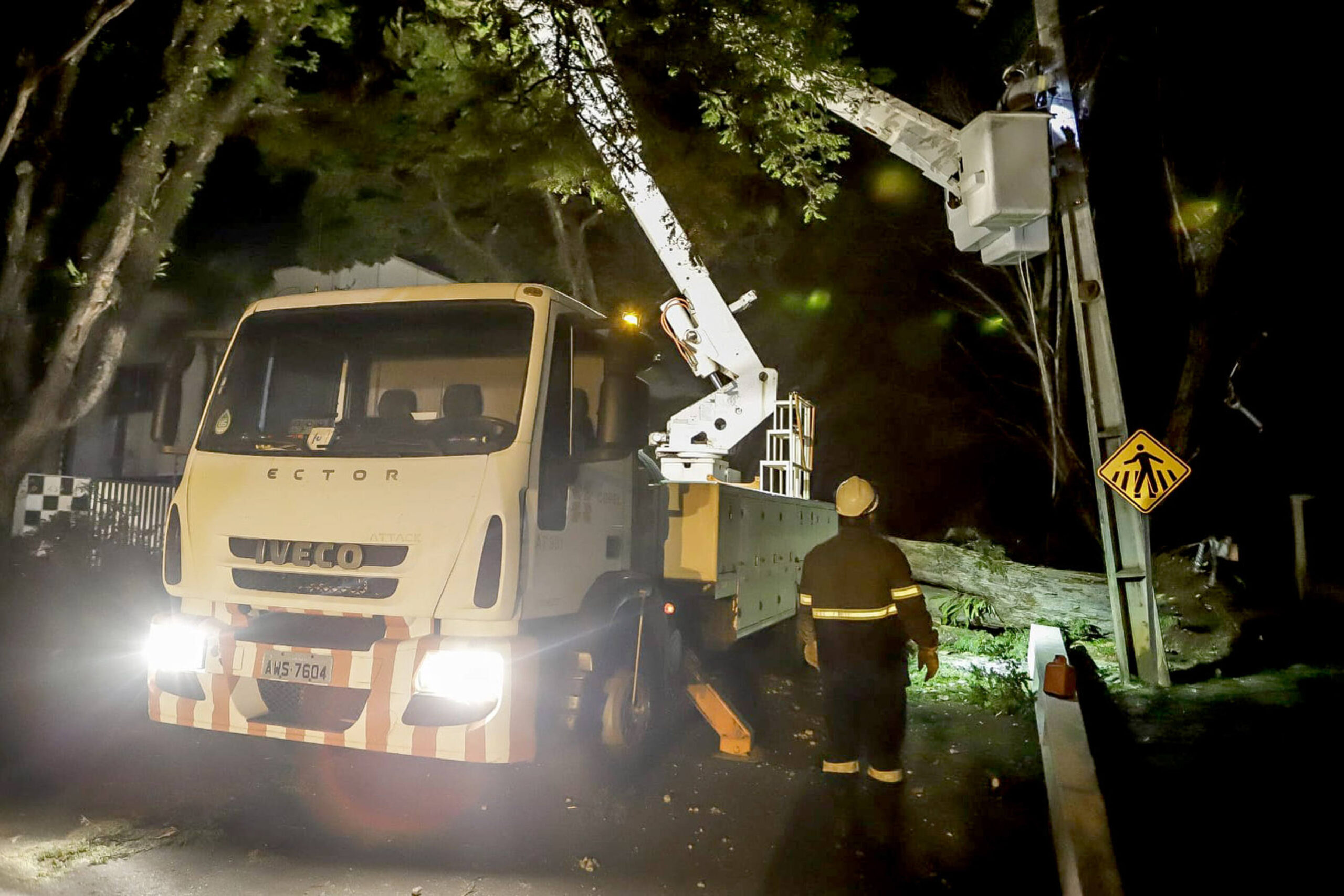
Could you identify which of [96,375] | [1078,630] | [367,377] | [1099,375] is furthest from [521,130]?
[1078,630]

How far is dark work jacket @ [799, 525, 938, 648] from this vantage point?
473cm

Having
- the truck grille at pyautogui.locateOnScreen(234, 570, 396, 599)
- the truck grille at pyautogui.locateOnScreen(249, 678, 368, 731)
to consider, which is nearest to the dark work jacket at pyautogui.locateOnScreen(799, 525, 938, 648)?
the truck grille at pyautogui.locateOnScreen(234, 570, 396, 599)

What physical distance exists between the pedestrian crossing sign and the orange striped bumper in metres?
4.85

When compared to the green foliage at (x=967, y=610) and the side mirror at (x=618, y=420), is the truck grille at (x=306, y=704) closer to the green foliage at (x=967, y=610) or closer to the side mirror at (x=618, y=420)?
the side mirror at (x=618, y=420)

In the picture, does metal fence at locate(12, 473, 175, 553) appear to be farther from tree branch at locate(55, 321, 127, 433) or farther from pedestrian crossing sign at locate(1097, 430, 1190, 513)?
pedestrian crossing sign at locate(1097, 430, 1190, 513)

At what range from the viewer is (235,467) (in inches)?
172

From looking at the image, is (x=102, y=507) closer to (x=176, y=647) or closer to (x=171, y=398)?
(x=171, y=398)

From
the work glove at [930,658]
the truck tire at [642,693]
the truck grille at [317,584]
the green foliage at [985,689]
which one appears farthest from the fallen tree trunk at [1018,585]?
the truck grille at [317,584]

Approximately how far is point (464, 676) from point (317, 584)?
0.85 m

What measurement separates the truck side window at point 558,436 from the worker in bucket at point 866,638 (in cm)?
150

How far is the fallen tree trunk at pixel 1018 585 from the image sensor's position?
9484 millimetres

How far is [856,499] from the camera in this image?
16.2ft

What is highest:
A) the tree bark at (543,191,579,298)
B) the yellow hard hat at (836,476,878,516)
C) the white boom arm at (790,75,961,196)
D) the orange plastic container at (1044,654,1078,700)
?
the tree bark at (543,191,579,298)

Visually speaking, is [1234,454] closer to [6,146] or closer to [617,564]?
[617,564]
